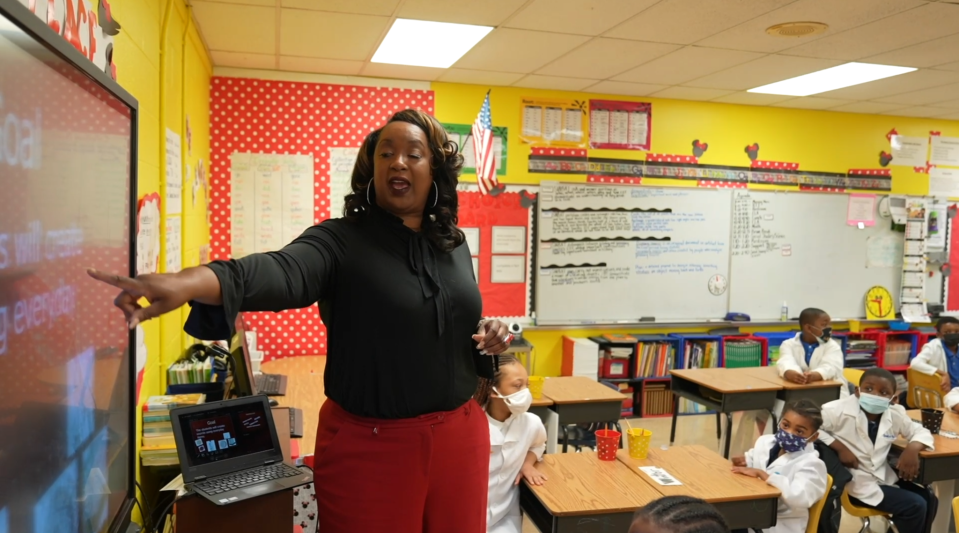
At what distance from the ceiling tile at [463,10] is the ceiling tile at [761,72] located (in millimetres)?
1935

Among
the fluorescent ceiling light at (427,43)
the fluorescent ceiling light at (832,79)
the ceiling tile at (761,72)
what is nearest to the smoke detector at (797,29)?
the ceiling tile at (761,72)

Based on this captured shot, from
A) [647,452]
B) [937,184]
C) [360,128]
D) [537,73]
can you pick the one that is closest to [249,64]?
[360,128]

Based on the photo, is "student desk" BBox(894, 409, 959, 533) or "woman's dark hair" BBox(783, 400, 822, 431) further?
"student desk" BBox(894, 409, 959, 533)

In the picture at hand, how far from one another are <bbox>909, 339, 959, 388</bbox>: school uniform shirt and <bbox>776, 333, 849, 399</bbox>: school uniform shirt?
68 cm

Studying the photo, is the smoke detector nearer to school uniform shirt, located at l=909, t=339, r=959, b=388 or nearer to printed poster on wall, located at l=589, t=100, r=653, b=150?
printed poster on wall, located at l=589, t=100, r=653, b=150

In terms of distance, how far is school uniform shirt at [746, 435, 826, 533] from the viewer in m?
2.56

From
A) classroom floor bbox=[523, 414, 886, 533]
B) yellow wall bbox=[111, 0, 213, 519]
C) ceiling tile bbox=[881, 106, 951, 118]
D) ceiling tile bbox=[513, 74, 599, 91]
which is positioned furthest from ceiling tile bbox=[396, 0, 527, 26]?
ceiling tile bbox=[881, 106, 951, 118]

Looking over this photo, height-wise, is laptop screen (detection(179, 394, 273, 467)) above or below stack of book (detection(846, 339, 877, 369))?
above

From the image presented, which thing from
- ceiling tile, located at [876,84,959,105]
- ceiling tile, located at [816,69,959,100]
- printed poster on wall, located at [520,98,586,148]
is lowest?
printed poster on wall, located at [520,98,586,148]

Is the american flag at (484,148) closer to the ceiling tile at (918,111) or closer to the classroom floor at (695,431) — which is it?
the classroom floor at (695,431)

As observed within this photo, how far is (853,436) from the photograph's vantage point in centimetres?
327

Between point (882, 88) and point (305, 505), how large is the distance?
5.22m

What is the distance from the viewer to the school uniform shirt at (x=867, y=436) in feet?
10.5

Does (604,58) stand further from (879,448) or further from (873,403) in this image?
(879,448)
